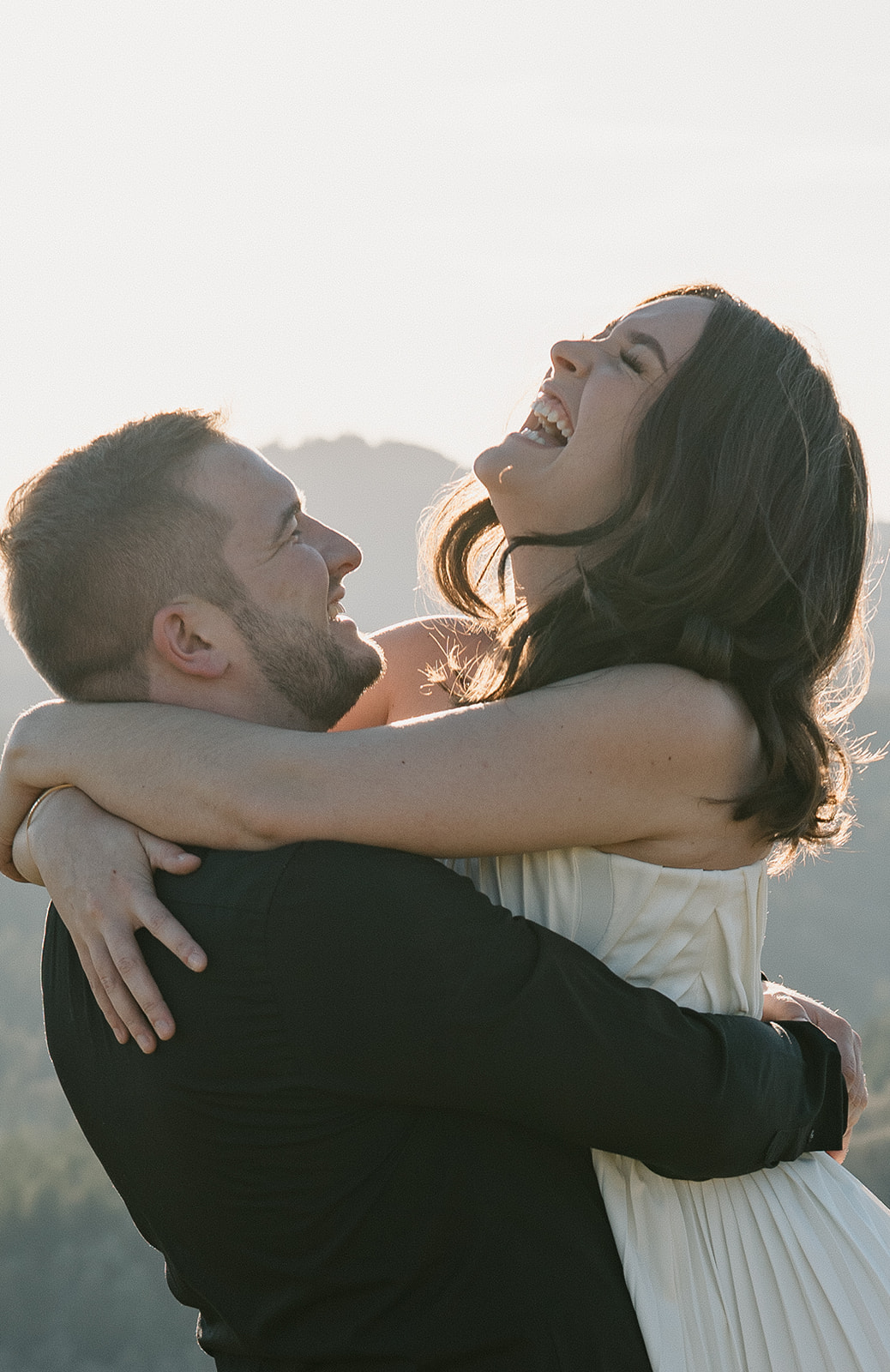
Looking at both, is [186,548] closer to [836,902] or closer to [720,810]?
[720,810]

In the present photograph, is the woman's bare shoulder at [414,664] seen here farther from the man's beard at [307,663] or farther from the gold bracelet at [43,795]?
the gold bracelet at [43,795]

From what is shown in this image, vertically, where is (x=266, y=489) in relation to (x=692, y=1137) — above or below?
above

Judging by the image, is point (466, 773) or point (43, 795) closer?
point (466, 773)

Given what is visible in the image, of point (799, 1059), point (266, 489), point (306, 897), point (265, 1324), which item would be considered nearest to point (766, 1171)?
point (799, 1059)

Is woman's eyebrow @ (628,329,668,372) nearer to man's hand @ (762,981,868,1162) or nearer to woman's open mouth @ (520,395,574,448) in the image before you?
woman's open mouth @ (520,395,574,448)

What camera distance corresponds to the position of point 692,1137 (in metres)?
1.81

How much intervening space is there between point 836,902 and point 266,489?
16329mm

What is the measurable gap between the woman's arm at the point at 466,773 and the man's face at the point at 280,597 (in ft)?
0.95

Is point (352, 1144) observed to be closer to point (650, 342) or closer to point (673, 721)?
point (673, 721)

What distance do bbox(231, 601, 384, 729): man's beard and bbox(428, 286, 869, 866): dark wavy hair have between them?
0.27m

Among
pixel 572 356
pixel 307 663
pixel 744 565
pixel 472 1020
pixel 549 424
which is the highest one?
pixel 572 356

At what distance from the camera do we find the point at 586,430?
8.48ft

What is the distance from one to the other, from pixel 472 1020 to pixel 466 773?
421mm

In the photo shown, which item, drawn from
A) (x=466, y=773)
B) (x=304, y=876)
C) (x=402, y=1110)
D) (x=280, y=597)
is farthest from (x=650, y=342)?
(x=402, y=1110)
